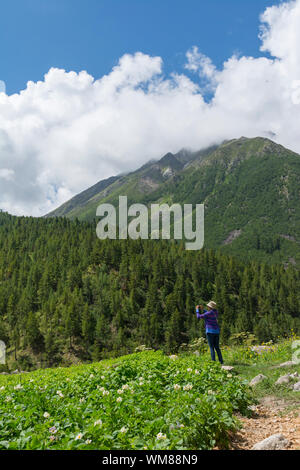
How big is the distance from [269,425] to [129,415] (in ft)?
12.5

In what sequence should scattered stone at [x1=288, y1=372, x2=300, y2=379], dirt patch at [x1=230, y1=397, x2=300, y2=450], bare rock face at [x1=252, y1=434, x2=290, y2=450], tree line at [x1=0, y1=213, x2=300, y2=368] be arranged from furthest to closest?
tree line at [x1=0, y1=213, x2=300, y2=368] → scattered stone at [x1=288, y1=372, x2=300, y2=379] → dirt patch at [x1=230, y1=397, x2=300, y2=450] → bare rock face at [x1=252, y1=434, x2=290, y2=450]

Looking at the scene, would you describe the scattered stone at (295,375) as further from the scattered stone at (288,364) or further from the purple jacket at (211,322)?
the purple jacket at (211,322)

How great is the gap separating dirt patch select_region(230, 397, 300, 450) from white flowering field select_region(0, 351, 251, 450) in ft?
1.08

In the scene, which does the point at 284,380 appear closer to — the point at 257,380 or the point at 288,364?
the point at 257,380

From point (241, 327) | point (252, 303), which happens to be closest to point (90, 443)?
point (241, 327)

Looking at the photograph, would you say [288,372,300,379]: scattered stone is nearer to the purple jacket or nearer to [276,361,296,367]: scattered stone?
[276,361,296,367]: scattered stone

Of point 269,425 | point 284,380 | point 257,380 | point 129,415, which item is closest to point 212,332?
point 257,380

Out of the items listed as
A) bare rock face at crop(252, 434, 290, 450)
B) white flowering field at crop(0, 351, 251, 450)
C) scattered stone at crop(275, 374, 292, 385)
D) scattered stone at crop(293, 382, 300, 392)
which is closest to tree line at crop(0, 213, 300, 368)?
scattered stone at crop(275, 374, 292, 385)

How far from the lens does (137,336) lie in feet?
352

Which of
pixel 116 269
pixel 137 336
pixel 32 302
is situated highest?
pixel 116 269

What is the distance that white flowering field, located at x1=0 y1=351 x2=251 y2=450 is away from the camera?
491 centimetres

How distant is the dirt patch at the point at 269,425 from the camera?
247 inches
